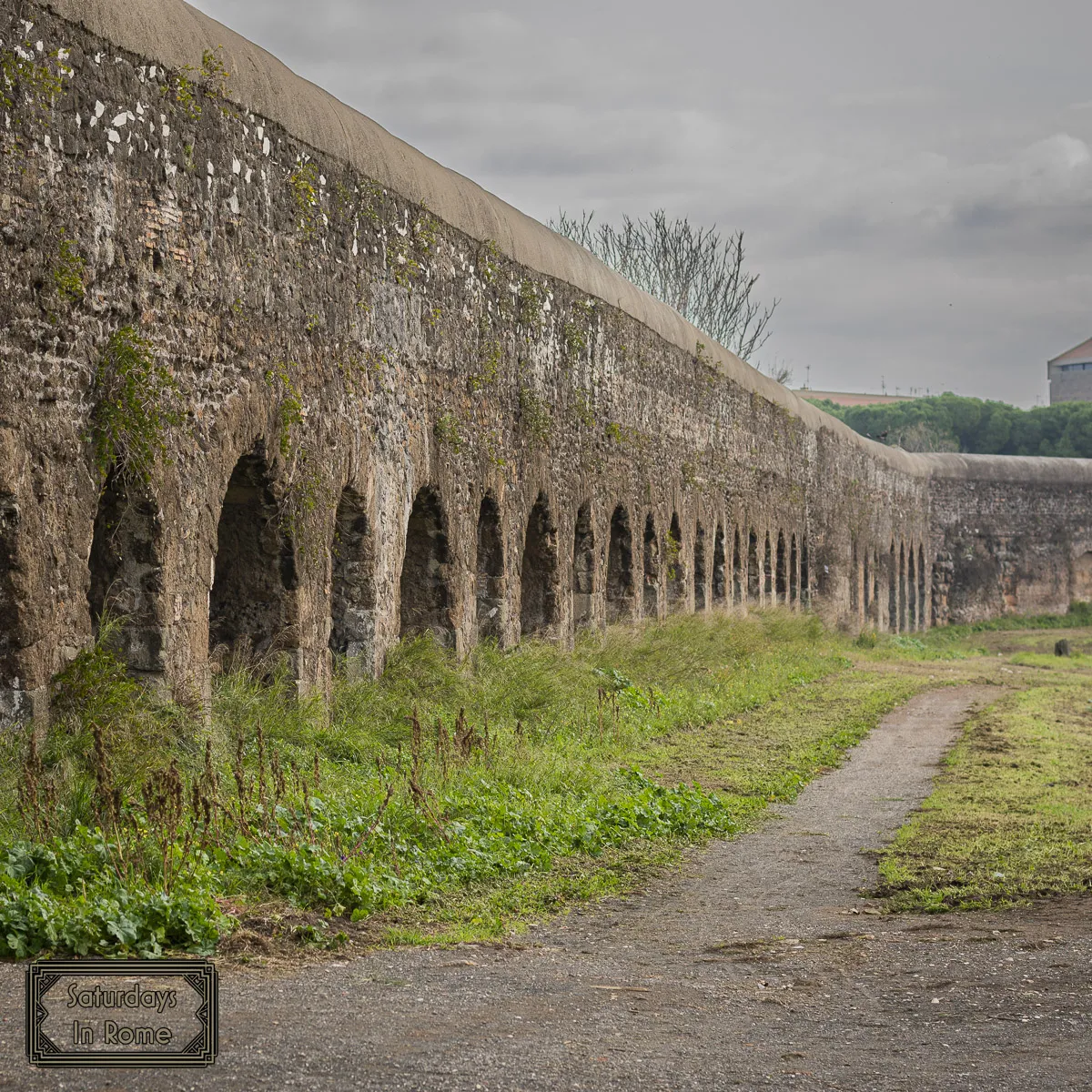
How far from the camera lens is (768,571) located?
2372cm

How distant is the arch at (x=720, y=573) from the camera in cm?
2039

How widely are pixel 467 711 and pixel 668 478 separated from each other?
26.6ft

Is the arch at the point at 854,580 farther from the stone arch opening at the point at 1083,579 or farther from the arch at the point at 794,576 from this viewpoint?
the stone arch opening at the point at 1083,579

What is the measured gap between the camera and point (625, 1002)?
450 centimetres

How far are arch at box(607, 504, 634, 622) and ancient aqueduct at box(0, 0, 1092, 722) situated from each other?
0.15 feet

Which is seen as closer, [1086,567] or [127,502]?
[127,502]

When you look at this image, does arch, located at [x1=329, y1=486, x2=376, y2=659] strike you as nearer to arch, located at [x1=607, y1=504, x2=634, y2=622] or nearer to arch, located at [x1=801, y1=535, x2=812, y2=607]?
arch, located at [x1=607, y1=504, x2=634, y2=622]

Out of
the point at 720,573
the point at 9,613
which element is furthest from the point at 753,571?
the point at 9,613

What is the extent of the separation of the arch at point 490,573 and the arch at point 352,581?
Answer: 2.42 meters

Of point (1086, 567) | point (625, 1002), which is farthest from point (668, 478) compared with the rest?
point (1086, 567)

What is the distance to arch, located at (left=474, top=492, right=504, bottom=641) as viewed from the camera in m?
12.2

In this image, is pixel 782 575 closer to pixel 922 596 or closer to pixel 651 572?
pixel 651 572

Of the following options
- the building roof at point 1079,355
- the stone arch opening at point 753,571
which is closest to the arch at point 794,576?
the stone arch opening at point 753,571

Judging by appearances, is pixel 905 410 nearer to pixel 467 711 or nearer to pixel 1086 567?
pixel 1086 567
